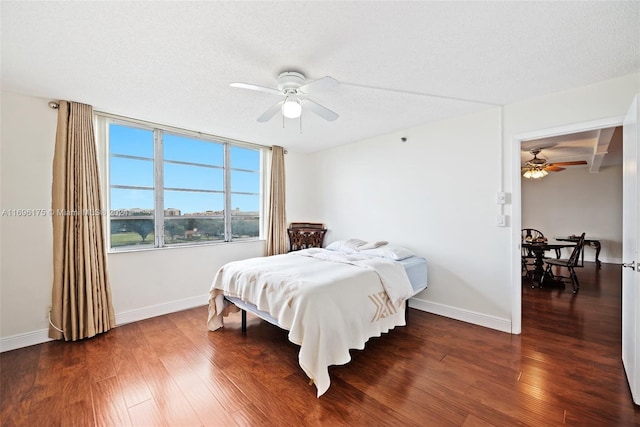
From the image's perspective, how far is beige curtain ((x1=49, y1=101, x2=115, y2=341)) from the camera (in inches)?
109

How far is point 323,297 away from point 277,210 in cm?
281

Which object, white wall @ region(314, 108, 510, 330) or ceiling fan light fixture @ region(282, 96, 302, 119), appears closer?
ceiling fan light fixture @ region(282, 96, 302, 119)

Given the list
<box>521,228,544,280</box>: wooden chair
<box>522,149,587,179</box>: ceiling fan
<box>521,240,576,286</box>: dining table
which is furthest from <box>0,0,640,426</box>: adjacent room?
<box>522,149,587,179</box>: ceiling fan

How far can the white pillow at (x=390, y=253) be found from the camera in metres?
3.35

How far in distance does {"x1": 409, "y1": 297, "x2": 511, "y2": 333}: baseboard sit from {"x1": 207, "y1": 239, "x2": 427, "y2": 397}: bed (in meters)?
0.40

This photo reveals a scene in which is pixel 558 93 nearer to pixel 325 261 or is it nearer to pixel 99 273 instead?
pixel 325 261

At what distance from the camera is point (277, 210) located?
4711mm

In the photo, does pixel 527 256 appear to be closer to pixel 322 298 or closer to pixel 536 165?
pixel 536 165

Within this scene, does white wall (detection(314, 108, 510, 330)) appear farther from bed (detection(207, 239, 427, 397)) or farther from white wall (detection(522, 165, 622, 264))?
white wall (detection(522, 165, 622, 264))

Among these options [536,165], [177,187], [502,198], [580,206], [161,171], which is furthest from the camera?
[580,206]

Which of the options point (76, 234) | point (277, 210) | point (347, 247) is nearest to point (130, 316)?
point (76, 234)

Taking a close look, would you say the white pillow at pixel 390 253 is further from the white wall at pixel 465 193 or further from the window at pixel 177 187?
the window at pixel 177 187

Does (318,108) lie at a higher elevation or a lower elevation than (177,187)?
higher

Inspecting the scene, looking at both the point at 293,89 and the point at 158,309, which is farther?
the point at 158,309
